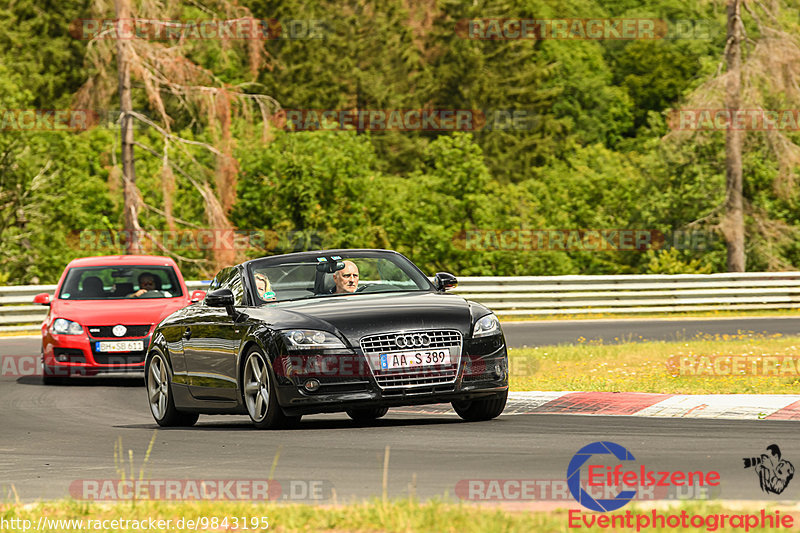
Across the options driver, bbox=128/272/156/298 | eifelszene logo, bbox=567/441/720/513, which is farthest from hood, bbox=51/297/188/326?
eifelszene logo, bbox=567/441/720/513

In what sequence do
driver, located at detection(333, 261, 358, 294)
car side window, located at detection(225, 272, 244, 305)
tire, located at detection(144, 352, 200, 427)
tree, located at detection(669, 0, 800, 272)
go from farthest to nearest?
1. tree, located at detection(669, 0, 800, 272)
2. tire, located at detection(144, 352, 200, 427)
3. car side window, located at detection(225, 272, 244, 305)
4. driver, located at detection(333, 261, 358, 294)

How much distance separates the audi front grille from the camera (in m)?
10.6

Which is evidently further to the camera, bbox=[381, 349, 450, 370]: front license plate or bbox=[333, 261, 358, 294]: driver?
bbox=[333, 261, 358, 294]: driver

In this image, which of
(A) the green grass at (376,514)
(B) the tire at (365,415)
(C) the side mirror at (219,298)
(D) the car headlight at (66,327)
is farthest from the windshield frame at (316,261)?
(D) the car headlight at (66,327)

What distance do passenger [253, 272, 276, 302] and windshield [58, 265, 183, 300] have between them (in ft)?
22.7

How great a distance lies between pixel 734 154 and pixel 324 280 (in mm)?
29450

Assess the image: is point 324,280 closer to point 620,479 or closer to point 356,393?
point 356,393

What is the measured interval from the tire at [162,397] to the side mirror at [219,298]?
1474 mm

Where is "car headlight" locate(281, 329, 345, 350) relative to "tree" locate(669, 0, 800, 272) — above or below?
below

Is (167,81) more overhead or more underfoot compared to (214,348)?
more overhead

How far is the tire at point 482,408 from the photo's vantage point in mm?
11398

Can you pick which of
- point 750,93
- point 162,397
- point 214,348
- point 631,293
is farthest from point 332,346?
point 750,93

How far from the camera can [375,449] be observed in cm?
959

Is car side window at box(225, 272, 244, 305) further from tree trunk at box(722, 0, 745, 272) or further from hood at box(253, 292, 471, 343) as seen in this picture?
tree trunk at box(722, 0, 745, 272)
